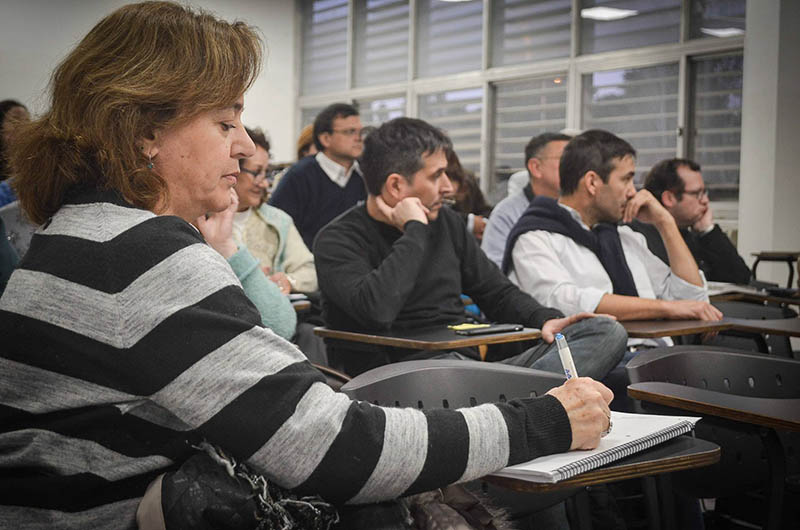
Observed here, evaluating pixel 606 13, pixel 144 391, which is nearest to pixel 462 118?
pixel 606 13

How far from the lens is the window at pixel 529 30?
808 centimetres

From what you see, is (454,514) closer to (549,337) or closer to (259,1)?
(549,337)

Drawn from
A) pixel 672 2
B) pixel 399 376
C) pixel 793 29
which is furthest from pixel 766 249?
pixel 399 376

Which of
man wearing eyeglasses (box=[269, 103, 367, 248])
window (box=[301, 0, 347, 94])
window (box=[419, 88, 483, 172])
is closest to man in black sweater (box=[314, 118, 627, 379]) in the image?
man wearing eyeglasses (box=[269, 103, 367, 248])

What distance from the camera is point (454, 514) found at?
3.86 ft

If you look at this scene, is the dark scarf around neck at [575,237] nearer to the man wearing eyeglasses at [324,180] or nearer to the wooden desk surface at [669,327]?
the wooden desk surface at [669,327]

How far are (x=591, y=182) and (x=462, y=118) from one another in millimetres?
5831

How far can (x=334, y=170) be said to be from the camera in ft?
18.5

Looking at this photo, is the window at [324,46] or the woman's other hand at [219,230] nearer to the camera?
the woman's other hand at [219,230]

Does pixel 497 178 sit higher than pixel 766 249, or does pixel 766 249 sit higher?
pixel 497 178

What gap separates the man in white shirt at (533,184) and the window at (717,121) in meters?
2.25

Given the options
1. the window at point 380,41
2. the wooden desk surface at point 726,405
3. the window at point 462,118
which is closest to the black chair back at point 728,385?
the wooden desk surface at point 726,405

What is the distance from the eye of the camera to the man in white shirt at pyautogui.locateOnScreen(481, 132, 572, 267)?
4875 millimetres

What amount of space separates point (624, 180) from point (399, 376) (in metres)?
2.21
